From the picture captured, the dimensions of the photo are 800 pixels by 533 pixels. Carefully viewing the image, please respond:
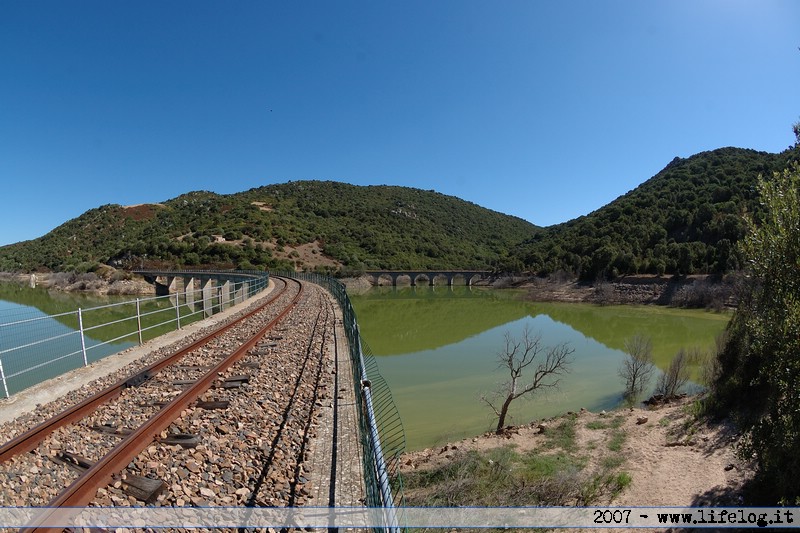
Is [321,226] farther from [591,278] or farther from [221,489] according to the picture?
[221,489]

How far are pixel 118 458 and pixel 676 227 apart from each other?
76623 mm

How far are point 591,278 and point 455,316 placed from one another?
87.0 feet

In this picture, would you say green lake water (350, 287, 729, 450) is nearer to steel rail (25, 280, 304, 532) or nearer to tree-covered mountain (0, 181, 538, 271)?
steel rail (25, 280, 304, 532)

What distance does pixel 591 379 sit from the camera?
18.5 meters

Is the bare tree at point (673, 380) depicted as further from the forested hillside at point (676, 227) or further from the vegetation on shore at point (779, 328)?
the forested hillside at point (676, 227)

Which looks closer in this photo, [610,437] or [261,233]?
[610,437]

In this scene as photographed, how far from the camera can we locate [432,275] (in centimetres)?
8781

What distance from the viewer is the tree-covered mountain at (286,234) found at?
78.6m

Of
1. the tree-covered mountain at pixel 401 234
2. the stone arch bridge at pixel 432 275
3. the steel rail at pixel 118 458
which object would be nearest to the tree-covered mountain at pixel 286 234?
the tree-covered mountain at pixel 401 234

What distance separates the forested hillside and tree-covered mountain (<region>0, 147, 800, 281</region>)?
198mm

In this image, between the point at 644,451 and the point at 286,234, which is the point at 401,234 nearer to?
the point at 286,234

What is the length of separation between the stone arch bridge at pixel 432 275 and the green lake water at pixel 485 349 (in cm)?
3206

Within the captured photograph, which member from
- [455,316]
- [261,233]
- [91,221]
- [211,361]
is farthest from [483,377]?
[91,221]

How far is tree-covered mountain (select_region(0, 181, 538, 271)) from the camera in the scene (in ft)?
258
